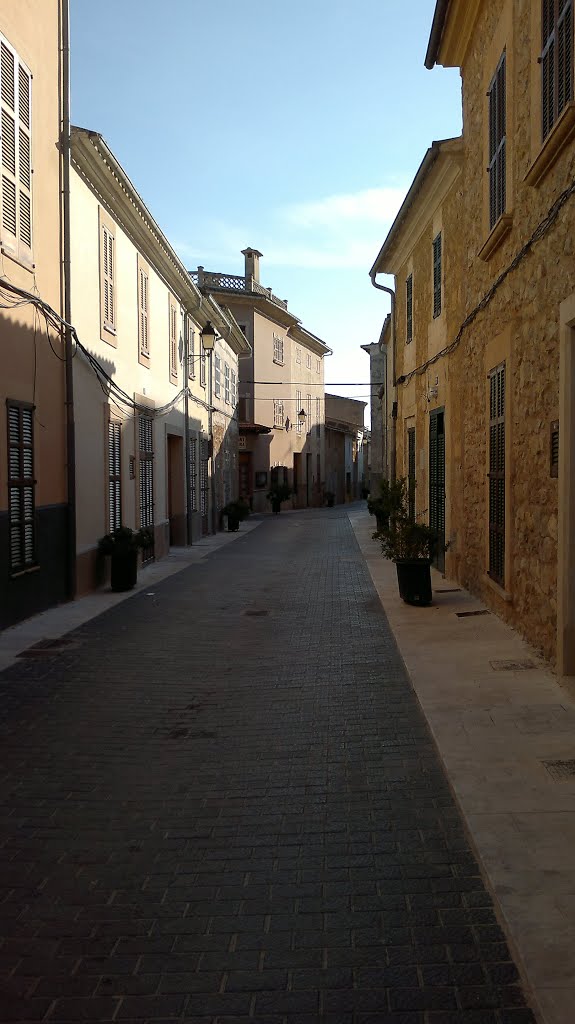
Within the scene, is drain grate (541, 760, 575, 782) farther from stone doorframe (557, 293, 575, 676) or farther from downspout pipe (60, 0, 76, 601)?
downspout pipe (60, 0, 76, 601)

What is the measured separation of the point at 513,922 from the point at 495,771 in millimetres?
1571

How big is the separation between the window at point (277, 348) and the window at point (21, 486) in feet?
109

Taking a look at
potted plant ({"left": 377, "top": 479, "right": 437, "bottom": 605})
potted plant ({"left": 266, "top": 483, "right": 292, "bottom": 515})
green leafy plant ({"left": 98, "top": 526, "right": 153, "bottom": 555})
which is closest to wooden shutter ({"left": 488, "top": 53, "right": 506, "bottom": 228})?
potted plant ({"left": 377, "top": 479, "right": 437, "bottom": 605})

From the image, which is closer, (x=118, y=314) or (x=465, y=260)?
(x=465, y=260)

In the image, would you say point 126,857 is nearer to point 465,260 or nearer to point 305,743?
point 305,743

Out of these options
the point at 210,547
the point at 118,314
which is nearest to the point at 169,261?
the point at 118,314

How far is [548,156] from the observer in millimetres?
6391

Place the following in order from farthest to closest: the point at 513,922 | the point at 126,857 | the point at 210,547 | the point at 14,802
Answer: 1. the point at 210,547
2. the point at 14,802
3. the point at 126,857
4. the point at 513,922

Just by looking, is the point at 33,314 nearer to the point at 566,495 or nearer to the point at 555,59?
the point at 555,59

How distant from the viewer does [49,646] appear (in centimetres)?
851

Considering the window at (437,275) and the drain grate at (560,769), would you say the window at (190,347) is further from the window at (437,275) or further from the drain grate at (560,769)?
the drain grate at (560,769)

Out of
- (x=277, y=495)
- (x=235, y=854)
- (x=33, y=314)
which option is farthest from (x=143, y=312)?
(x=277, y=495)

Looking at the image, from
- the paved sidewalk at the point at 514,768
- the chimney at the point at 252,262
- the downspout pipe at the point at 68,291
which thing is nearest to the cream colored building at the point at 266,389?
the chimney at the point at 252,262

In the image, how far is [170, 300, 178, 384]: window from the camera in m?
19.5
